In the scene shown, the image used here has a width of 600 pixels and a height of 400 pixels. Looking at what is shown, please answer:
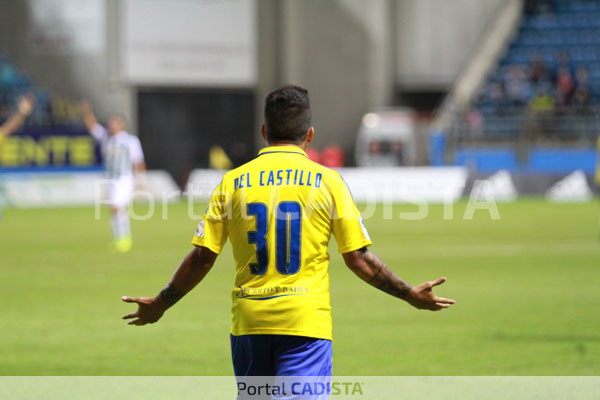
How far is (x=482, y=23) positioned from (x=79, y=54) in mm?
18591

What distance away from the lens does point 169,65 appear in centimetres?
4206

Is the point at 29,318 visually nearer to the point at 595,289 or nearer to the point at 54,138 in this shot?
the point at 595,289

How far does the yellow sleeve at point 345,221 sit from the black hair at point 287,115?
31cm

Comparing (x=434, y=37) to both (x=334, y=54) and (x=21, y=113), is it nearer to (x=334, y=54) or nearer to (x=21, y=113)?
(x=334, y=54)

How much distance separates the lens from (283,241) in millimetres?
4449

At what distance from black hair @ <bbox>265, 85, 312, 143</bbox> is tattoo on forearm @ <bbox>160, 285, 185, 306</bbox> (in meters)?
0.86

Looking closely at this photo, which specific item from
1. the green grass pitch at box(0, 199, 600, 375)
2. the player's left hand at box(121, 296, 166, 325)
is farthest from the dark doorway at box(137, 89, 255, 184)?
the player's left hand at box(121, 296, 166, 325)

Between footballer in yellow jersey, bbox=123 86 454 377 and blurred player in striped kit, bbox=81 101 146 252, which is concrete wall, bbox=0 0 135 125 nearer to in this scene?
blurred player in striped kit, bbox=81 101 146 252

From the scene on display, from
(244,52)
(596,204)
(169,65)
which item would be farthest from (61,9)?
(596,204)

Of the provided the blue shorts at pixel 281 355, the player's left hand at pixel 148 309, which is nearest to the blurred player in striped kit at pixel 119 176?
the player's left hand at pixel 148 309

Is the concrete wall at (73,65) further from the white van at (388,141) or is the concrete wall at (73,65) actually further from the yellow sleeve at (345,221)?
the yellow sleeve at (345,221)

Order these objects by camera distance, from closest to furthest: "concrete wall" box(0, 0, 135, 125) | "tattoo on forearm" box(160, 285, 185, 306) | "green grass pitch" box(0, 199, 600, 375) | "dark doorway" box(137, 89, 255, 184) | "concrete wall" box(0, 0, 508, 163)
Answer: "tattoo on forearm" box(160, 285, 185, 306) → "green grass pitch" box(0, 199, 600, 375) → "concrete wall" box(0, 0, 135, 125) → "concrete wall" box(0, 0, 508, 163) → "dark doorway" box(137, 89, 255, 184)

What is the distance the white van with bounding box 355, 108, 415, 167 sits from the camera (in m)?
40.9

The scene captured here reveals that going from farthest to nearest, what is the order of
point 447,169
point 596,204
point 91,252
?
1. point 447,169
2. point 596,204
3. point 91,252
